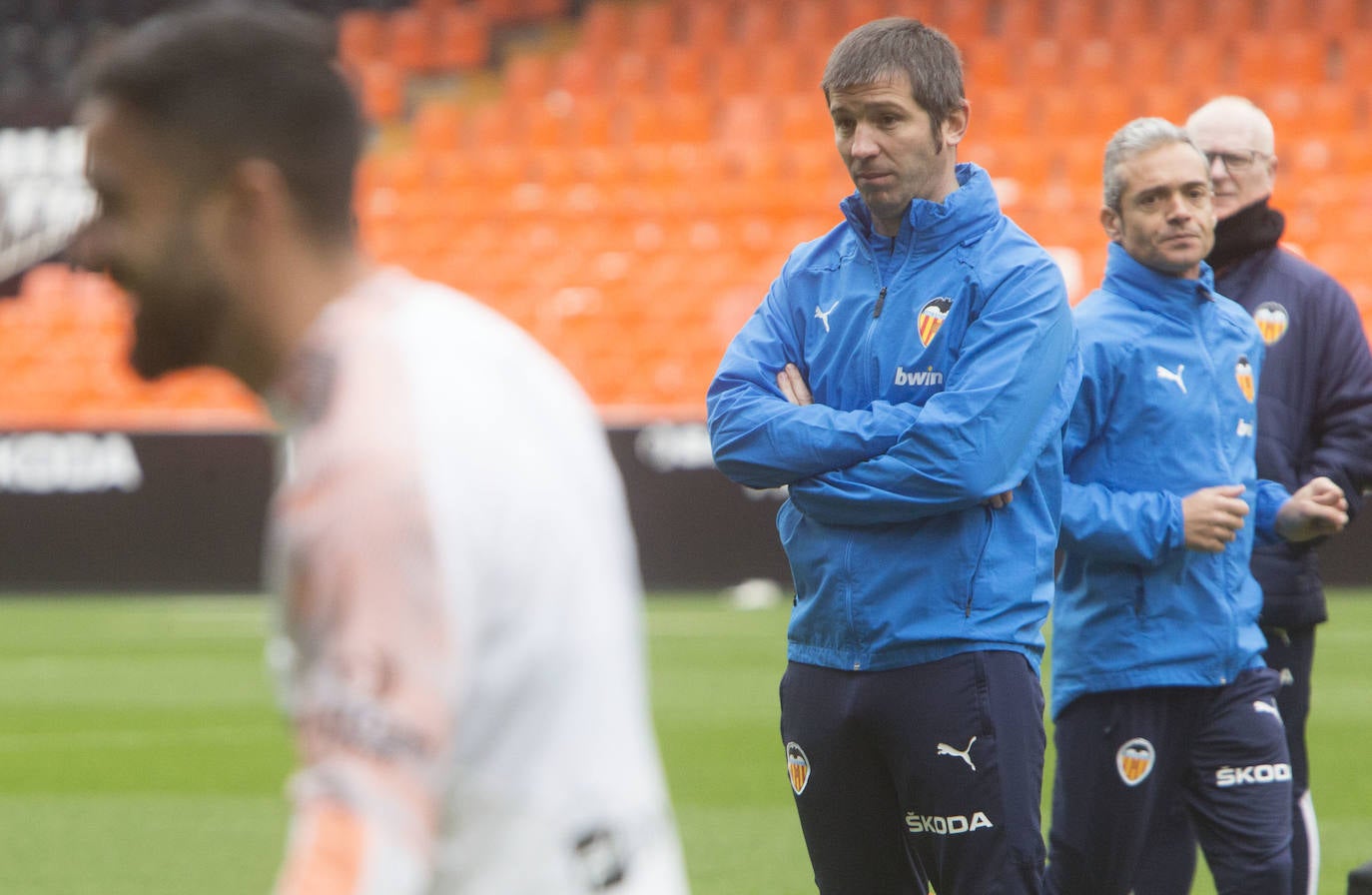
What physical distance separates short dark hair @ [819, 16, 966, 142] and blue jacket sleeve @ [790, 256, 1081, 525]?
35 centimetres

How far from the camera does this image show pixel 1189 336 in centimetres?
402

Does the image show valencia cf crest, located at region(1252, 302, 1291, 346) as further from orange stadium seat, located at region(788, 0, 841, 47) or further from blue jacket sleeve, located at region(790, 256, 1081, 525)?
orange stadium seat, located at region(788, 0, 841, 47)

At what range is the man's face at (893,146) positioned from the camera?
333 cm

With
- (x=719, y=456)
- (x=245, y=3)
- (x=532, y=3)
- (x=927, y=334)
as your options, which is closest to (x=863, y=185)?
(x=927, y=334)

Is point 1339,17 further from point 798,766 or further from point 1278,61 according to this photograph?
point 798,766

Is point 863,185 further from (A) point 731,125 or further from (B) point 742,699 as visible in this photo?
(A) point 731,125

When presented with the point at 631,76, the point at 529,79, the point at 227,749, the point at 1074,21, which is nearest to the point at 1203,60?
the point at 1074,21

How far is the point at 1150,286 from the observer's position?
4051mm

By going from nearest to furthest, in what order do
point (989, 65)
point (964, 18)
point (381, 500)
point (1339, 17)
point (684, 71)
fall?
point (381, 500) < point (1339, 17) < point (989, 65) < point (964, 18) < point (684, 71)

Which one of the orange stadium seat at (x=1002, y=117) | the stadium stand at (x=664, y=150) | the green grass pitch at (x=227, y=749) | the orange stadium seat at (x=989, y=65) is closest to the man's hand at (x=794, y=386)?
the green grass pitch at (x=227, y=749)

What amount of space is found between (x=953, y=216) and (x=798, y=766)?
104cm

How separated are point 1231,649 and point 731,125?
46.4 ft

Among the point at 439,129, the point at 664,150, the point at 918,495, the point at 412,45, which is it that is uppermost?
the point at 918,495

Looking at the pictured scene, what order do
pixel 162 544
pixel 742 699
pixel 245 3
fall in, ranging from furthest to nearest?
pixel 162 544
pixel 742 699
pixel 245 3
